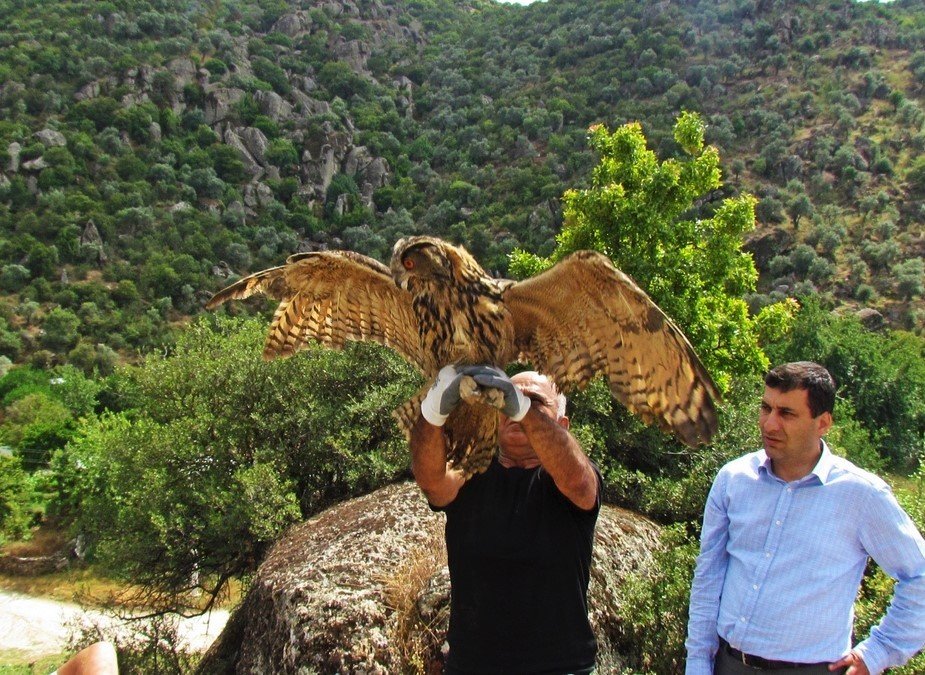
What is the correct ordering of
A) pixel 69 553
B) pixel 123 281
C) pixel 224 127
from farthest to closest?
1. pixel 224 127
2. pixel 123 281
3. pixel 69 553

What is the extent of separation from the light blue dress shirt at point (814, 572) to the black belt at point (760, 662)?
0.02 metres

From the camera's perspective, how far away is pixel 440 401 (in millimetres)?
2168

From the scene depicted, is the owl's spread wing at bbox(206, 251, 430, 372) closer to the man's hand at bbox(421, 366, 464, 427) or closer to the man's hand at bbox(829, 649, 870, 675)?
the man's hand at bbox(421, 366, 464, 427)

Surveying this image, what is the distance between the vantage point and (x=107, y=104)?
162ft

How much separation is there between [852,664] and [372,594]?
2.92m

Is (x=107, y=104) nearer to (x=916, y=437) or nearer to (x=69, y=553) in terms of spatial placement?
(x=69, y=553)

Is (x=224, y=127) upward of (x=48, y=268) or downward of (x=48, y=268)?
upward

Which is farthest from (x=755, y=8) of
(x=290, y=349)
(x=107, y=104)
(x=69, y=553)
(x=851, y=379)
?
(x=290, y=349)

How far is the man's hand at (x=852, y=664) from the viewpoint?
7.59 ft

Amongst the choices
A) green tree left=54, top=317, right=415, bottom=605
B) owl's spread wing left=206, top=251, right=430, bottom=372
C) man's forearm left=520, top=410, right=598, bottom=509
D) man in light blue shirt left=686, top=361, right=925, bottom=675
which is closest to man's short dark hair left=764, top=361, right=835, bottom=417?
man in light blue shirt left=686, top=361, right=925, bottom=675

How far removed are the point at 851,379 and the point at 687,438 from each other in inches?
1059

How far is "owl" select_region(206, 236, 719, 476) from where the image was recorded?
2451 millimetres

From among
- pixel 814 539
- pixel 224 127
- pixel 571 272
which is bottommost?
pixel 224 127

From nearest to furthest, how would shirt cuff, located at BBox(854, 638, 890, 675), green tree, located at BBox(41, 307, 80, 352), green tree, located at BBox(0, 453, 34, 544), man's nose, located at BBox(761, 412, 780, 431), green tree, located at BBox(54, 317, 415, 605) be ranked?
shirt cuff, located at BBox(854, 638, 890, 675) < man's nose, located at BBox(761, 412, 780, 431) < green tree, located at BBox(54, 317, 415, 605) < green tree, located at BBox(0, 453, 34, 544) < green tree, located at BBox(41, 307, 80, 352)
